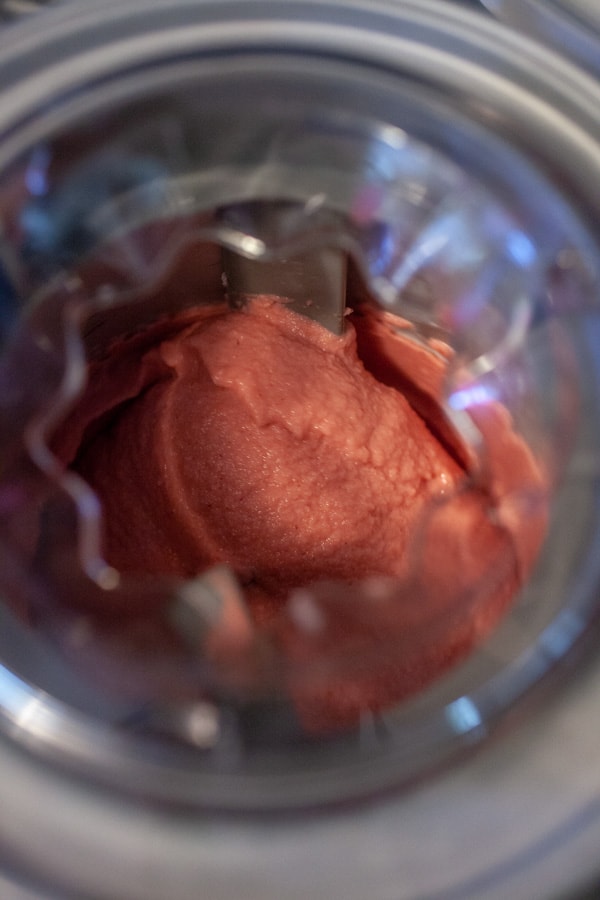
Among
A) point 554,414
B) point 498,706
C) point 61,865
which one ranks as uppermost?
point 554,414

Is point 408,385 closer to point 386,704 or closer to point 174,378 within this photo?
point 174,378

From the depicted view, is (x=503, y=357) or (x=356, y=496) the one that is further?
(x=356, y=496)

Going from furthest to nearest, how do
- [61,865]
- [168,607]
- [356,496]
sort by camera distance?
[356,496], [168,607], [61,865]

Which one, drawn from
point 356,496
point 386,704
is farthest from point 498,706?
point 356,496

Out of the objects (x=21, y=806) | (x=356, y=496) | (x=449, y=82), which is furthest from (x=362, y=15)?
(x=21, y=806)

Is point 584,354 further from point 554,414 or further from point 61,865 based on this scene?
point 61,865

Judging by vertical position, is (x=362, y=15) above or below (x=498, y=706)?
above

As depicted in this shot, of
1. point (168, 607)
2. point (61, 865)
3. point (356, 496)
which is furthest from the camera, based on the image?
point (356, 496)

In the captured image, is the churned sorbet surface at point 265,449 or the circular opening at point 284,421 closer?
the circular opening at point 284,421

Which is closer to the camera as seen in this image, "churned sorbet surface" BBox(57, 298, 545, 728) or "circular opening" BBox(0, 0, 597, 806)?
"circular opening" BBox(0, 0, 597, 806)
